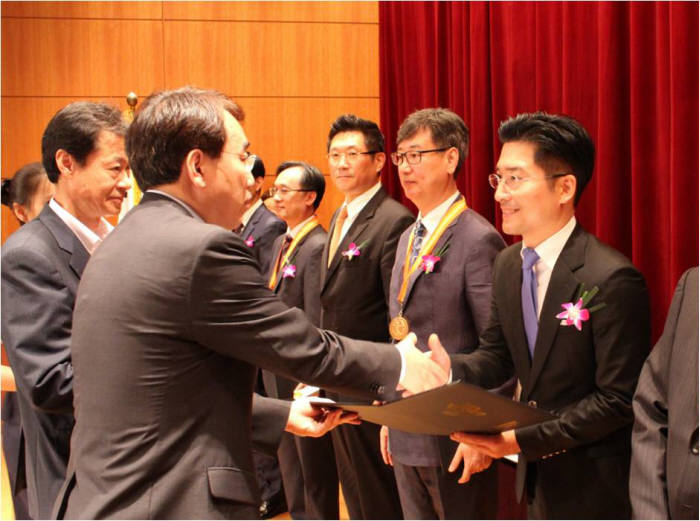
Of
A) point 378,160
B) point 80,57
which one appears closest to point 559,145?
point 378,160

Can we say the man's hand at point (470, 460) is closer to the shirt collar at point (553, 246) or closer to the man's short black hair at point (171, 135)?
the shirt collar at point (553, 246)

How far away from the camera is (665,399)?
6.16 ft

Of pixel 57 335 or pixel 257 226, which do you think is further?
pixel 257 226

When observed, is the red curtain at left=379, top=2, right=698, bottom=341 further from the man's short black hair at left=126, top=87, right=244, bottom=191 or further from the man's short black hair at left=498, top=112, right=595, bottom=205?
the man's short black hair at left=126, top=87, right=244, bottom=191

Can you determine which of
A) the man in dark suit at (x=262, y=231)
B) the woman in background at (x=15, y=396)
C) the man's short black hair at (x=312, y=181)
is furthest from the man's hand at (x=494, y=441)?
the man in dark suit at (x=262, y=231)

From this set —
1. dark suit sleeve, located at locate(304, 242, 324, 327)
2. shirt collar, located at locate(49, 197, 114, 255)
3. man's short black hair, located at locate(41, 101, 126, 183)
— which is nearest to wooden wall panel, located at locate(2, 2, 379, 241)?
dark suit sleeve, located at locate(304, 242, 324, 327)

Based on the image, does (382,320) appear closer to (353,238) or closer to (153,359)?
(353,238)

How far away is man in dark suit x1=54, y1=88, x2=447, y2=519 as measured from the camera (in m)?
1.60

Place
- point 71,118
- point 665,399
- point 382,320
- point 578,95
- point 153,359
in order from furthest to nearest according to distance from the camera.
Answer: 1. point 382,320
2. point 578,95
3. point 71,118
4. point 665,399
5. point 153,359

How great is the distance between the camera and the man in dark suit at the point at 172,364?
1.60 meters

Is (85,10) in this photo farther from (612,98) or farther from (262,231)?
(612,98)

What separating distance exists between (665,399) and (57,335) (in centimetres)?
142

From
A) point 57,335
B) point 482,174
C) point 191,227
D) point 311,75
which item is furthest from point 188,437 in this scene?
point 311,75

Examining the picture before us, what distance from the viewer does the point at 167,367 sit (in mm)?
1612
